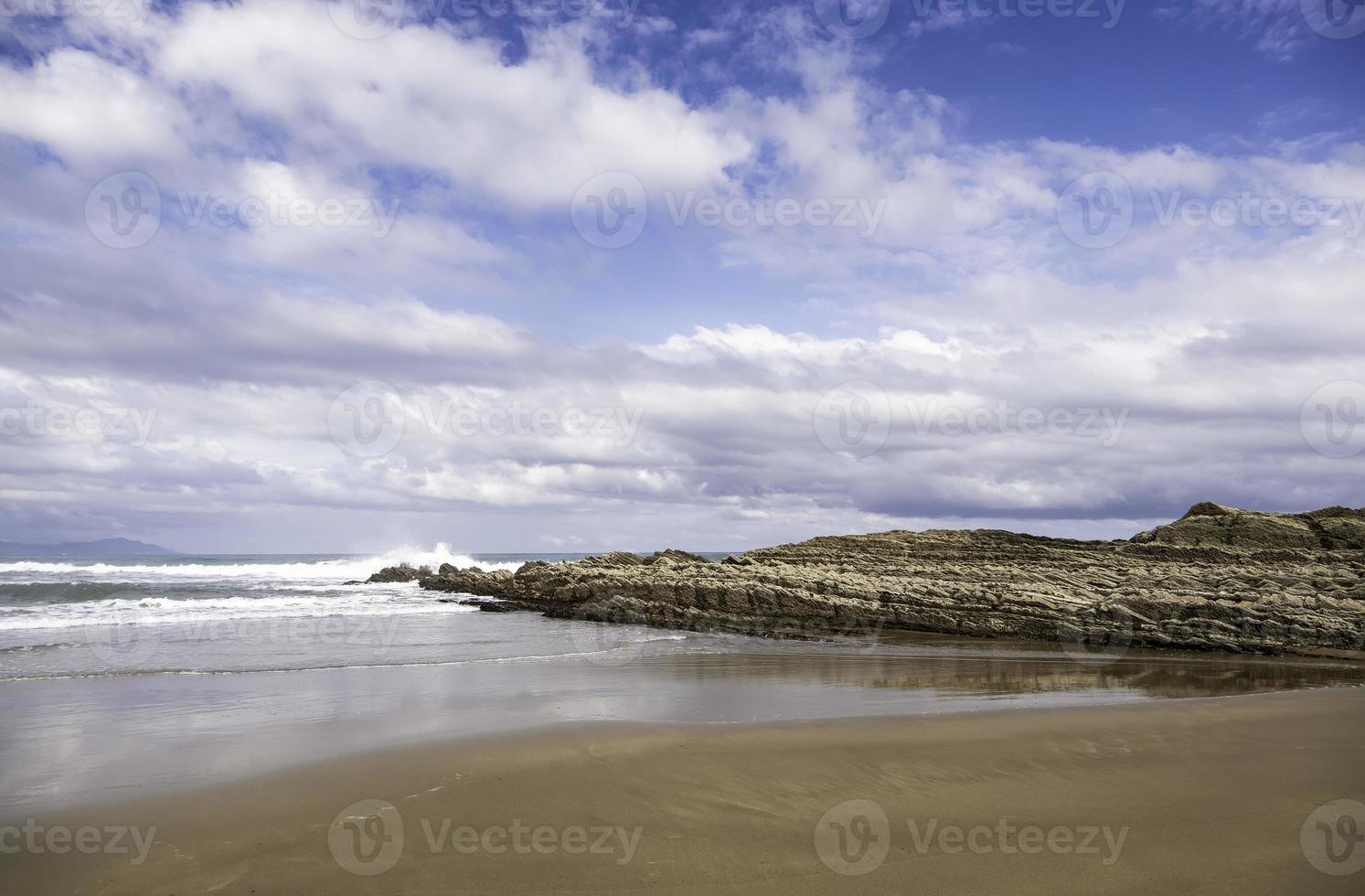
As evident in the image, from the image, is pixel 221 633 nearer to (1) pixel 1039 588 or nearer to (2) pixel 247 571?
(1) pixel 1039 588

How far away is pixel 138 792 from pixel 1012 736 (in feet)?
28.9

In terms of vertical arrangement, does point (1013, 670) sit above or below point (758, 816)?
below

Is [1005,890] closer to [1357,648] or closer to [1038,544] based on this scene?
[1357,648]

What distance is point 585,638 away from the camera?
1883 centimetres

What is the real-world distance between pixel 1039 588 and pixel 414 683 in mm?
16844

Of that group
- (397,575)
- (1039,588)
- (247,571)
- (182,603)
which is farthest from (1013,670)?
(247,571)

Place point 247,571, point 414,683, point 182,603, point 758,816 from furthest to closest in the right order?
point 247,571
point 182,603
point 414,683
point 758,816

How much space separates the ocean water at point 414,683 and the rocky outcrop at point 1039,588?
1.24 m

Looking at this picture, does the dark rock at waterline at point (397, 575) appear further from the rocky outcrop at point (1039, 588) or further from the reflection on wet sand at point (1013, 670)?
the reflection on wet sand at point (1013, 670)

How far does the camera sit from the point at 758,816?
5934mm

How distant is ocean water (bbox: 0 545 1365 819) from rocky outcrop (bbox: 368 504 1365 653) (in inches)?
49.0

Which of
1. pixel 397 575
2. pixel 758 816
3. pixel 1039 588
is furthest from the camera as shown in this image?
pixel 397 575

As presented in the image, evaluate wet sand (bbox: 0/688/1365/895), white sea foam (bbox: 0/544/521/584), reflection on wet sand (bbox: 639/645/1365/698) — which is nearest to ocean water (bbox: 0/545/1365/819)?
reflection on wet sand (bbox: 639/645/1365/698)

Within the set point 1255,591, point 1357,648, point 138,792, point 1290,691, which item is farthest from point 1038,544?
point 138,792
